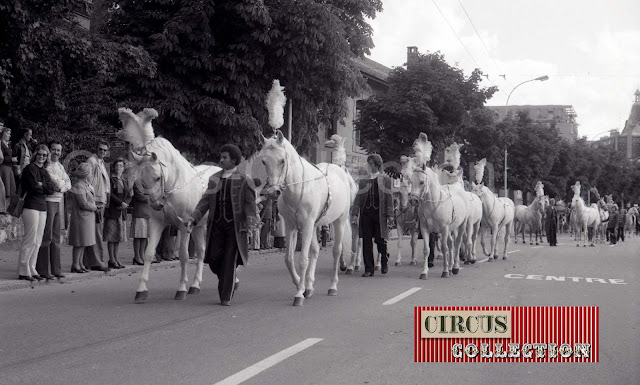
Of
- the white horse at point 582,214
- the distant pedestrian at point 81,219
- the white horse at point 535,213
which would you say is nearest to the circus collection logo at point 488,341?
the distant pedestrian at point 81,219

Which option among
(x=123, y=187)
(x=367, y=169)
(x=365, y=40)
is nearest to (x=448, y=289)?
(x=367, y=169)

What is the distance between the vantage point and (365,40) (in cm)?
2450

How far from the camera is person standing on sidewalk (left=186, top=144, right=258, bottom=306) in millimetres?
10422

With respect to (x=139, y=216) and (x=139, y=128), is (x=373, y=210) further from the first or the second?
(x=139, y=128)

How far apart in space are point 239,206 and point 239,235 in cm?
40

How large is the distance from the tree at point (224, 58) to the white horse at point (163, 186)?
8.80m

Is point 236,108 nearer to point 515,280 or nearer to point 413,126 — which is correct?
point 515,280

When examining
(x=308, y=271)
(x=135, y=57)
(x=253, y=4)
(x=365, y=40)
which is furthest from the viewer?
(x=365, y=40)

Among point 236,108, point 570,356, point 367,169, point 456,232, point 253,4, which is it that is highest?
point 253,4

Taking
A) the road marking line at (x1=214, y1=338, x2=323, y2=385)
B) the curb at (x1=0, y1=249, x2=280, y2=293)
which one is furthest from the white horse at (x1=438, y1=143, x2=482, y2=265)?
the road marking line at (x1=214, y1=338, x2=323, y2=385)

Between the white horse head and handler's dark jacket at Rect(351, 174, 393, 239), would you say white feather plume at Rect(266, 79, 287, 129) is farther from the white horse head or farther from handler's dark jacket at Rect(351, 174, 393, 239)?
handler's dark jacket at Rect(351, 174, 393, 239)

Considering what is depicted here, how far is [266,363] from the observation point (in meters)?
6.68

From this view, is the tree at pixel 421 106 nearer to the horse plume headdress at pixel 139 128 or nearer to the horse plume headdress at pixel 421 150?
the horse plume headdress at pixel 421 150

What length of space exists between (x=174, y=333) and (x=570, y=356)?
13.2 ft
